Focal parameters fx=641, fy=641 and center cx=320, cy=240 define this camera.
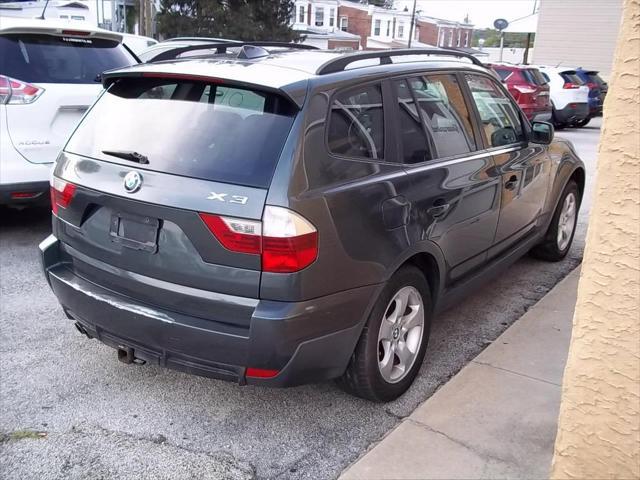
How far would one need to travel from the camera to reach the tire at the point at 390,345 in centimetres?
311

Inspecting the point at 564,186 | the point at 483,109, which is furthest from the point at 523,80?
the point at 483,109

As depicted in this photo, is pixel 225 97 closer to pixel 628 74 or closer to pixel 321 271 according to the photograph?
pixel 321 271

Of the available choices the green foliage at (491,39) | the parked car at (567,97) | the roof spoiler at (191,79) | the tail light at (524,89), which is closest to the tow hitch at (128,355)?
the roof spoiler at (191,79)

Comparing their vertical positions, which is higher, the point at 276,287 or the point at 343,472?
the point at 276,287

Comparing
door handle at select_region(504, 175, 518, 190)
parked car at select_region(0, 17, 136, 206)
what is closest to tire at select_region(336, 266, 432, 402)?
door handle at select_region(504, 175, 518, 190)

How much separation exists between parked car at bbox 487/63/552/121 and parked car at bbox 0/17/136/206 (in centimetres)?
1167

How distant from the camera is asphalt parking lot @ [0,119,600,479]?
9.41ft

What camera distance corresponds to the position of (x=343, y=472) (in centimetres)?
278

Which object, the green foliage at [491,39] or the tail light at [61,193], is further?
the green foliage at [491,39]

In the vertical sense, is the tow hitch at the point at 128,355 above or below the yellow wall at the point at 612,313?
below

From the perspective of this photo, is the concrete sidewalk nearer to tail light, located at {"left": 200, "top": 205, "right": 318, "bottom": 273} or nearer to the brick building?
tail light, located at {"left": 200, "top": 205, "right": 318, "bottom": 273}

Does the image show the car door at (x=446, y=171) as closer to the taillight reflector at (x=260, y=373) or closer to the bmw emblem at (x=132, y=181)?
the taillight reflector at (x=260, y=373)

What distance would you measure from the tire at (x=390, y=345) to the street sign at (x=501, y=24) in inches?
1277

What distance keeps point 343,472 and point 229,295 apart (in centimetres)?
91
